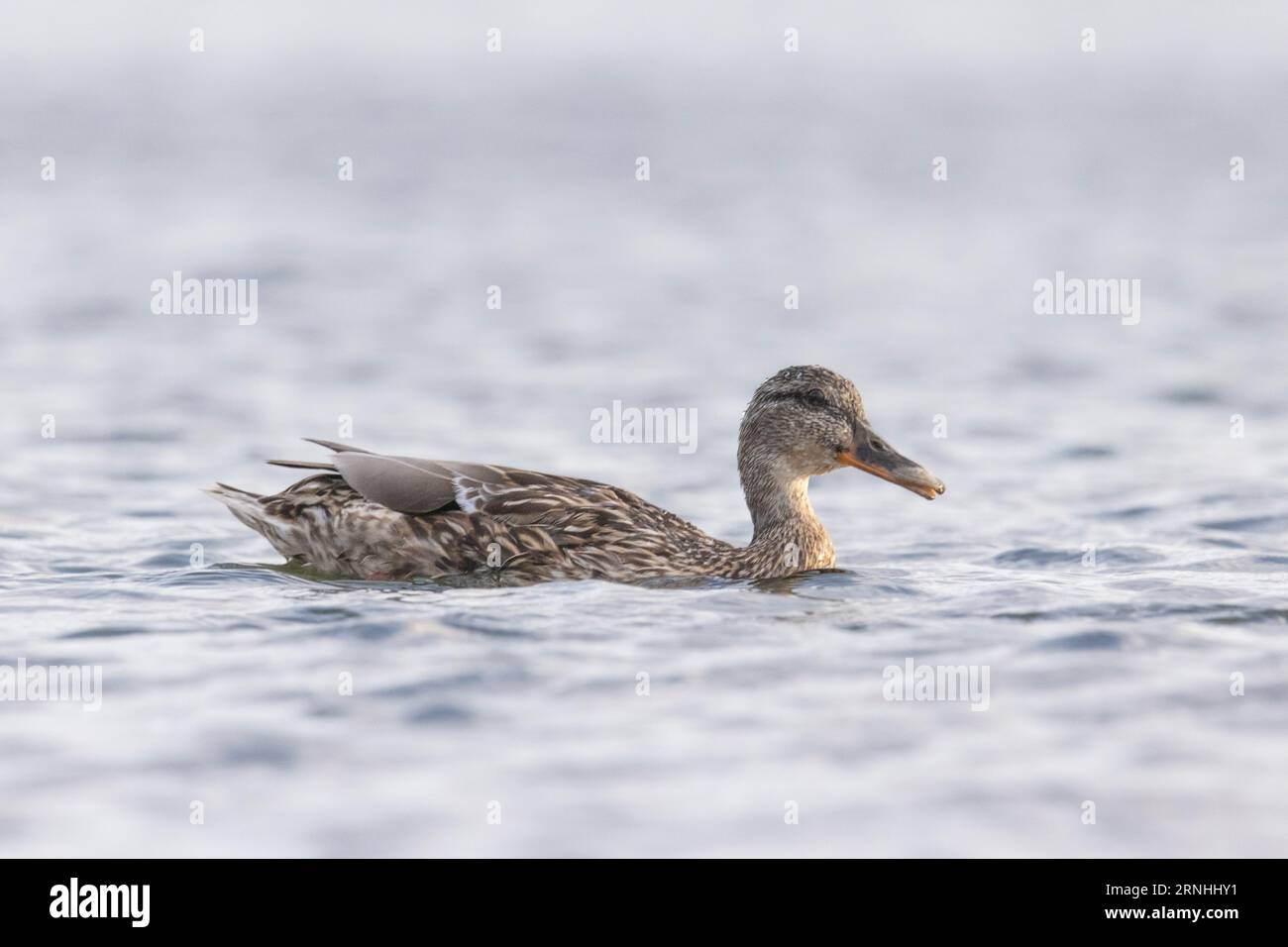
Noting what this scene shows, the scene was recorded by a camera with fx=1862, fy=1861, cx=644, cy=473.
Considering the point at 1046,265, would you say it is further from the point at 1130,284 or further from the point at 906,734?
the point at 906,734

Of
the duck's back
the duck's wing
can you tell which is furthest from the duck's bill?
the duck's wing

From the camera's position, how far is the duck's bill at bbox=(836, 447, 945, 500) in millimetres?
10984

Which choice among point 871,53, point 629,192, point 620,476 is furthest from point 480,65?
point 620,476

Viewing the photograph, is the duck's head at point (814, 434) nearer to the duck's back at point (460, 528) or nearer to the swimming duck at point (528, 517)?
the swimming duck at point (528, 517)

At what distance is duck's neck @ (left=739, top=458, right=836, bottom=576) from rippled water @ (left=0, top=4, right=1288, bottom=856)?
10.8 inches

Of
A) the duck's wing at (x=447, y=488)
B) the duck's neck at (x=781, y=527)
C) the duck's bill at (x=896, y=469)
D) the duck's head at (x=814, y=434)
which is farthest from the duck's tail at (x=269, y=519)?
the duck's bill at (x=896, y=469)

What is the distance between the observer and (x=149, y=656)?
9109 mm

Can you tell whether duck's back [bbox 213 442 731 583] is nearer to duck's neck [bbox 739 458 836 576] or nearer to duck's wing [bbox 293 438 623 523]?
duck's wing [bbox 293 438 623 523]

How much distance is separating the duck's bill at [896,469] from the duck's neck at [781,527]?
42cm

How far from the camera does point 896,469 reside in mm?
11094

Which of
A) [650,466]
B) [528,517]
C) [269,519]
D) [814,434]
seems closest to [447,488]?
[528,517]

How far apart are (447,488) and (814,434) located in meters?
2.28

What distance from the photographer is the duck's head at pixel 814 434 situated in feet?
36.7

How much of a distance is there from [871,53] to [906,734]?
51105mm
